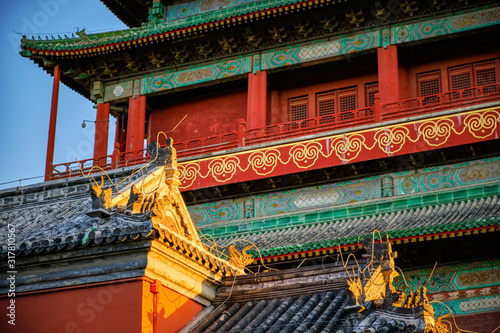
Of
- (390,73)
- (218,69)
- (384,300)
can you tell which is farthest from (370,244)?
(218,69)

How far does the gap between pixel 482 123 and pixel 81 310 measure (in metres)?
10.9

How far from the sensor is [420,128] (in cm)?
1861

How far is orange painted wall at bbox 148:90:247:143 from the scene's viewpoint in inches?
906

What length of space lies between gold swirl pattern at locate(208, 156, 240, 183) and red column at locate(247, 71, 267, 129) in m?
1.51

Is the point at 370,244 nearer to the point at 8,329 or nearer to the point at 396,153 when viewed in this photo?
the point at 8,329

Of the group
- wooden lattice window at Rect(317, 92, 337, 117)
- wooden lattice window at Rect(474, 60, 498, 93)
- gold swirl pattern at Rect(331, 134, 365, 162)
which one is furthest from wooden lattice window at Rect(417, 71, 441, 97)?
gold swirl pattern at Rect(331, 134, 365, 162)

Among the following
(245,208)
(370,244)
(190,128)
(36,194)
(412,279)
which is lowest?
(370,244)

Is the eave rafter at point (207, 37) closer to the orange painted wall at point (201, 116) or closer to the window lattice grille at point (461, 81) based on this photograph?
the orange painted wall at point (201, 116)

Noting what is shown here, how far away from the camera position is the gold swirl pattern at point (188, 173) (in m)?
20.6

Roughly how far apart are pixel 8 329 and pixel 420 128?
11.0 metres

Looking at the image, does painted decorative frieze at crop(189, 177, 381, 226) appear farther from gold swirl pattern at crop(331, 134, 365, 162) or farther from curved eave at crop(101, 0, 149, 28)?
curved eave at crop(101, 0, 149, 28)

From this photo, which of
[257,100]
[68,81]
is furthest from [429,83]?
[68,81]

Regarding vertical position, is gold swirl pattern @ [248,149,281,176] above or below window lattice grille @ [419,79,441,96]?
below

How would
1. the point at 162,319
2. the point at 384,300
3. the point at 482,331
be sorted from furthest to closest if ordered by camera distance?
the point at 482,331
the point at 162,319
the point at 384,300
